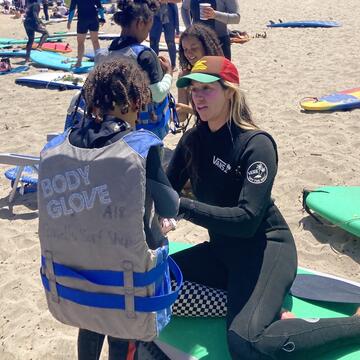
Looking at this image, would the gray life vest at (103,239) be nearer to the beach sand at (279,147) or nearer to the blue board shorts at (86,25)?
the beach sand at (279,147)

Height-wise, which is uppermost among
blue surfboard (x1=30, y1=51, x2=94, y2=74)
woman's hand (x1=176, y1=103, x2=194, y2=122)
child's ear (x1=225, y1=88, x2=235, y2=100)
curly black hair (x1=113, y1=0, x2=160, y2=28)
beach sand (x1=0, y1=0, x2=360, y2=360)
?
curly black hair (x1=113, y1=0, x2=160, y2=28)

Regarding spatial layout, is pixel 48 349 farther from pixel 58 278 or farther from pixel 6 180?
pixel 6 180

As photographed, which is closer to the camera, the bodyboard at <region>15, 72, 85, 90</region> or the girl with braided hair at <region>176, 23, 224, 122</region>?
the girl with braided hair at <region>176, 23, 224, 122</region>

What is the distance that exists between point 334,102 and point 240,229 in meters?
4.54

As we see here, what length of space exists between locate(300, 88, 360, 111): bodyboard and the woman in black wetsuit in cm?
402

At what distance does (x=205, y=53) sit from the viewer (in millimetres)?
3896

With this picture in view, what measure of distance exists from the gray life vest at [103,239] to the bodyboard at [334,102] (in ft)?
16.0

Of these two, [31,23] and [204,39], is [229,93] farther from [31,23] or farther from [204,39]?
[31,23]

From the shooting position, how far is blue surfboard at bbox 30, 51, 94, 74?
31.4 feet

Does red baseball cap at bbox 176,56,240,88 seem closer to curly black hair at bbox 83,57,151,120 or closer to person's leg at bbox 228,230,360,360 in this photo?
curly black hair at bbox 83,57,151,120

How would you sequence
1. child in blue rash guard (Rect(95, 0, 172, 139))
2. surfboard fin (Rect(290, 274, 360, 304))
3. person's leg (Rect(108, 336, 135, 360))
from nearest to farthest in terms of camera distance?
person's leg (Rect(108, 336, 135, 360)) < surfboard fin (Rect(290, 274, 360, 304)) < child in blue rash guard (Rect(95, 0, 172, 139))

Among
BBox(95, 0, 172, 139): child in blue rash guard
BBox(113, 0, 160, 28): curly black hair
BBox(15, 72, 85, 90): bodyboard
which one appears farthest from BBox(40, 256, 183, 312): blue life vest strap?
BBox(15, 72, 85, 90): bodyboard

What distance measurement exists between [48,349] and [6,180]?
8.73ft

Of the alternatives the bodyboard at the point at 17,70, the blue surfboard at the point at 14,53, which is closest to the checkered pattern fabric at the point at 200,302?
the bodyboard at the point at 17,70
